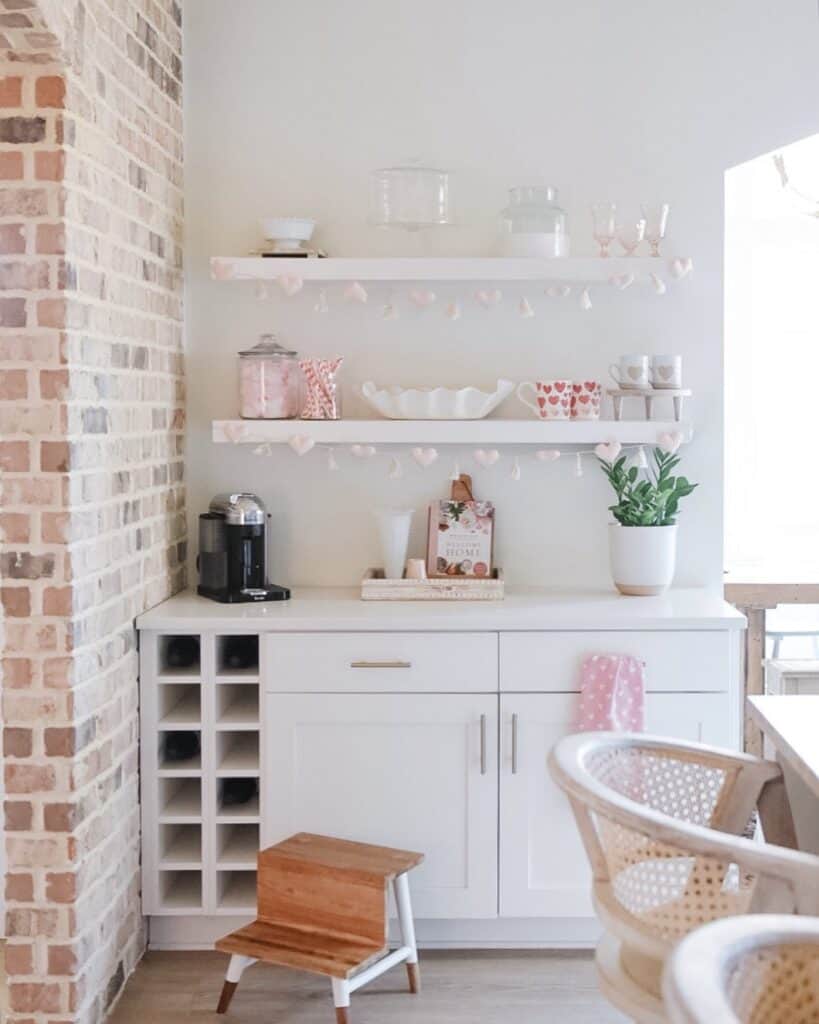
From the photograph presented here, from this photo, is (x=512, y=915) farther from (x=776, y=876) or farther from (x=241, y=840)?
(x=776, y=876)

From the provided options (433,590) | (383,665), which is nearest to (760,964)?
(383,665)

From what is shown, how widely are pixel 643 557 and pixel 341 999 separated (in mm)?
1432

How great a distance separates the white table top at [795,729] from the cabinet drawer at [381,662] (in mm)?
954

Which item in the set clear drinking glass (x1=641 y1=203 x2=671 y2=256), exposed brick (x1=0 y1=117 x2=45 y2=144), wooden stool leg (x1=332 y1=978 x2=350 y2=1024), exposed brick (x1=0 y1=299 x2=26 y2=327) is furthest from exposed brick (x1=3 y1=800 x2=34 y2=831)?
clear drinking glass (x1=641 y1=203 x2=671 y2=256)

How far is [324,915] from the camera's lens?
3332 millimetres

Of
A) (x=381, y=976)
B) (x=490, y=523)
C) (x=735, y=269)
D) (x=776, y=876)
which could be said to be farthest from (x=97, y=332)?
(x=735, y=269)

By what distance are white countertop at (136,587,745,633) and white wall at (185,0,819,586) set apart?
0.39 metres

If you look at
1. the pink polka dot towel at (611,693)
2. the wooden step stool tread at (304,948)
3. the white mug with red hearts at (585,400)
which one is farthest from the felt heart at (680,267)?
the wooden step stool tread at (304,948)

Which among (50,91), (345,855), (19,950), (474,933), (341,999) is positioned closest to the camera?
(50,91)

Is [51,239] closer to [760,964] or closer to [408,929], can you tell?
[408,929]

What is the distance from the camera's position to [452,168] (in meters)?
4.07

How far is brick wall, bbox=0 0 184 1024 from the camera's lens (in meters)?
2.95

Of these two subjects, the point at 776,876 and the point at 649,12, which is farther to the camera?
the point at 649,12

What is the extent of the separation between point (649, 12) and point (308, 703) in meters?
2.11
